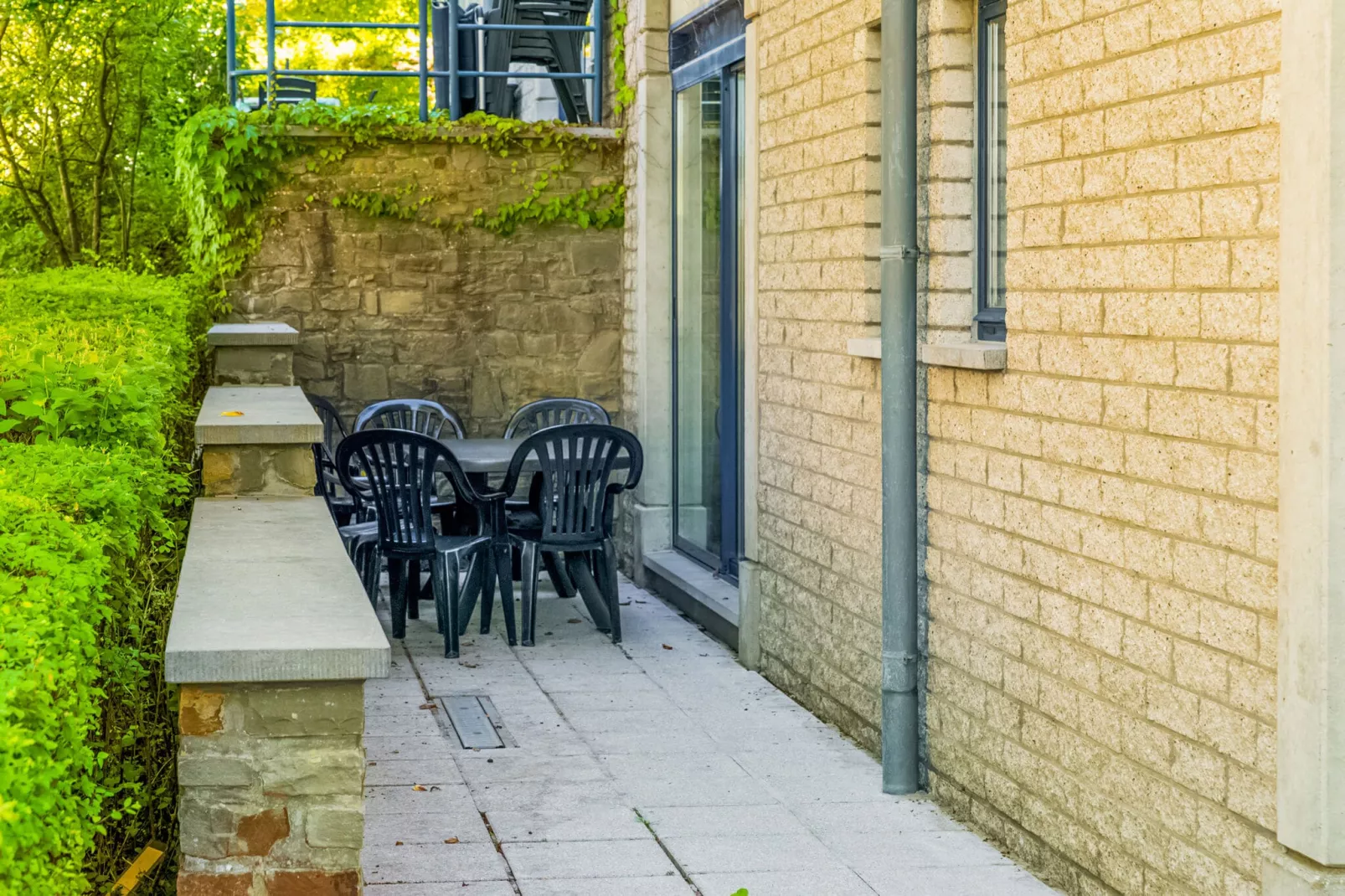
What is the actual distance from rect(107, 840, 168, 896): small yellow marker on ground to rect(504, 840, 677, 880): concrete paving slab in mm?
1261

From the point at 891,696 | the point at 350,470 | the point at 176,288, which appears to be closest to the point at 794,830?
the point at 891,696

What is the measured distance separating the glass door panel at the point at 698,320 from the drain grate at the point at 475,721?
95.7 inches

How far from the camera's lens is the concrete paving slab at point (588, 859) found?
5098mm

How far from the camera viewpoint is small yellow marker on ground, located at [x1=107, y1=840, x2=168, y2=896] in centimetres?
388

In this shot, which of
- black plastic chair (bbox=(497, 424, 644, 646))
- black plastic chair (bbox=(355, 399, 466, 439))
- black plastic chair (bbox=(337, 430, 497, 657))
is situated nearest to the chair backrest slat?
black plastic chair (bbox=(355, 399, 466, 439))

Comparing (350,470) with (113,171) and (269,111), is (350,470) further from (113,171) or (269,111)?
(113,171)

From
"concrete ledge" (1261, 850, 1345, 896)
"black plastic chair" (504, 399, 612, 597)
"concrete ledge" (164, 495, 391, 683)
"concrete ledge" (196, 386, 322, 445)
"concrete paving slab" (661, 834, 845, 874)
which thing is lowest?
"concrete paving slab" (661, 834, 845, 874)

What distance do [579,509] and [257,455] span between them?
262 cm

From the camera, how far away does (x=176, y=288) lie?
9.87m

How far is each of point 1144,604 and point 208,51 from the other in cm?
1351

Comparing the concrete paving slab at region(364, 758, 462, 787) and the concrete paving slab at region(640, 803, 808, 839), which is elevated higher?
the concrete paving slab at region(364, 758, 462, 787)

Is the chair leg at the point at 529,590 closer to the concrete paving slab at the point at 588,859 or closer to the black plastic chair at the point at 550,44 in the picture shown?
the concrete paving slab at the point at 588,859

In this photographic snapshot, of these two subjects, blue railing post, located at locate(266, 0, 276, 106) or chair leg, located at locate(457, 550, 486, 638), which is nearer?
chair leg, located at locate(457, 550, 486, 638)

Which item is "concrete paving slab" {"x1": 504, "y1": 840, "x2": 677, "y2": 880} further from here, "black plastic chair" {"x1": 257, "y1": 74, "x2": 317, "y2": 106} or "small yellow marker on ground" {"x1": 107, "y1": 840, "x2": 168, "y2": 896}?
"black plastic chair" {"x1": 257, "y1": 74, "x2": 317, "y2": 106}
